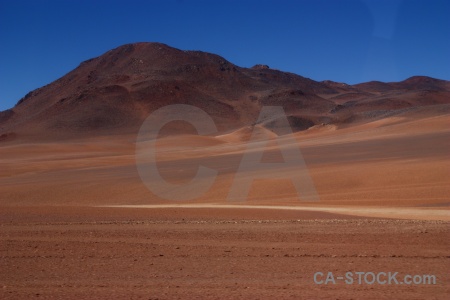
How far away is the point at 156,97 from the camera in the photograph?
125812 millimetres

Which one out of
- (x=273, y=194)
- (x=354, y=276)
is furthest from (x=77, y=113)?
(x=354, y=276)

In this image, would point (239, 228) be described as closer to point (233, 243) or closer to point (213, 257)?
point (233, 243)

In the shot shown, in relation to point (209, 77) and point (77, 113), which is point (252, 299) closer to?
point (77, 113)

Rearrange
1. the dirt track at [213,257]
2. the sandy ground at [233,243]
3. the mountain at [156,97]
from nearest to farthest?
the dirt track at [213,257]
the sandy ground at [233,243]
the mountain at [156,97]

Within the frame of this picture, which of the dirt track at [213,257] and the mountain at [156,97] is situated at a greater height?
the mountain at [156,97]

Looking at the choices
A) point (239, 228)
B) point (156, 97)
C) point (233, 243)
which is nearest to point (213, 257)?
point (233, 243)

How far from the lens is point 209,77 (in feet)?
479

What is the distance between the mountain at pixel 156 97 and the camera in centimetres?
11225

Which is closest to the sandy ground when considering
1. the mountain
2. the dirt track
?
the dirt track

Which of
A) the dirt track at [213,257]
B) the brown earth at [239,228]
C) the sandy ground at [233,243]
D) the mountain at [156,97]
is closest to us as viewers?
the dirt track at [213,257]

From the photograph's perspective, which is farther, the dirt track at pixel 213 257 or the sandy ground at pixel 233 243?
the sandy ground at pixel 233 243

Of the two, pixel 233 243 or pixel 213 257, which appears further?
pixel 233 243

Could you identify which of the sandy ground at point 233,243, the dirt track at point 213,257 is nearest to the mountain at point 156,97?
the sandy ground at point 233,243

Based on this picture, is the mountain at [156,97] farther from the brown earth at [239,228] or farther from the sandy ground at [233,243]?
the sandy ground at [233,243]
